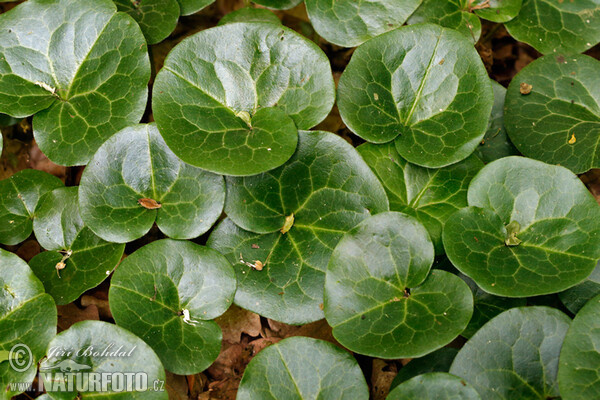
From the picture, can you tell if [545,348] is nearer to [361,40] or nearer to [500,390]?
[500,390]

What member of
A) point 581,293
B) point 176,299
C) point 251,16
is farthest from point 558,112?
point 176,299

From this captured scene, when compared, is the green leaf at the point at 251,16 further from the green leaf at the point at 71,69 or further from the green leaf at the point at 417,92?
the green leaf at the point at 417,92

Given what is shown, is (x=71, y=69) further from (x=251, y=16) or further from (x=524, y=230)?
(x=524, y=230)

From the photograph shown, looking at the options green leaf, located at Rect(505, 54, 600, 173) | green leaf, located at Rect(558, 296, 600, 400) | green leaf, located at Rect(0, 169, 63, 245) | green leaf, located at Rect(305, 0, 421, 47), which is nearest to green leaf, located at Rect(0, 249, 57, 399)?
green leaf, located at Rect(0, 169, 63, 245)

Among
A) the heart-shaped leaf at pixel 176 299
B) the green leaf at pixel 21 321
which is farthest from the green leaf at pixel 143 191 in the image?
the green leaf at pixel 21 321

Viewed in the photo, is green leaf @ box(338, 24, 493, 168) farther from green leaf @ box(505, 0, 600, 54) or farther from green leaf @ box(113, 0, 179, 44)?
green leaf @ box(113, 0, 179, 44)

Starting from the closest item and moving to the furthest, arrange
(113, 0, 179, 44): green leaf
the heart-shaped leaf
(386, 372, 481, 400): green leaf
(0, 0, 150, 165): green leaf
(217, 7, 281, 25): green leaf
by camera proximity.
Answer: (386, 372, 481, 400): green leaf → the heart-shaped leaf → (0, 0, 150, 165): green leaf → (113, 0, 179, 44): green leaf → (217, 7, 281, 25): green leaf
